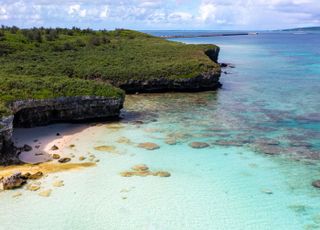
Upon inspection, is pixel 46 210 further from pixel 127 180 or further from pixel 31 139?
pixel 31 139

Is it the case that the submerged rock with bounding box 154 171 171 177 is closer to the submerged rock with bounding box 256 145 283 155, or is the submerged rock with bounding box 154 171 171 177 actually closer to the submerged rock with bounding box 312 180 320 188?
the submerged rock with bounding box 256 145 283 155

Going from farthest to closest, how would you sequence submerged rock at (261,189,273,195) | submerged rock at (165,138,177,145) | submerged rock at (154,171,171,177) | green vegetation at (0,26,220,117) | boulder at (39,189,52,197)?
green vegetation at (0,26,220,117) → submerged rock at (165,138,177,145) → submerged rock at (154,171,171,177) → submerged rock at (261,189,273,195) → boulder at (39,189,52,197)

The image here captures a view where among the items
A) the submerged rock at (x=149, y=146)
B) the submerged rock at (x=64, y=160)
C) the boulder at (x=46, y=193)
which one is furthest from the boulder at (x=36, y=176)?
the submerged rock at (x=149, y=146)

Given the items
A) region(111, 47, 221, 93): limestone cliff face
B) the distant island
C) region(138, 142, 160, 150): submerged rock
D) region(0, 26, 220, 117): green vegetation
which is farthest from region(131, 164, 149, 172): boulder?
region(111, 47, 221, 93): limestone cliff face

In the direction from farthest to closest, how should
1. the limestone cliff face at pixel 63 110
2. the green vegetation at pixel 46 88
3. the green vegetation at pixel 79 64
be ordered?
the green vegetation at pixel 79 64 < the limestone cliff face at pixel 63 110 < the green vegetation at pixel 46 88

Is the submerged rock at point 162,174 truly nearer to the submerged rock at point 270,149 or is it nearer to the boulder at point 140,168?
the boulder at point 140,168

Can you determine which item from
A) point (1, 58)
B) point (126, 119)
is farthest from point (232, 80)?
point (1, 58)
